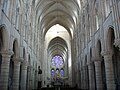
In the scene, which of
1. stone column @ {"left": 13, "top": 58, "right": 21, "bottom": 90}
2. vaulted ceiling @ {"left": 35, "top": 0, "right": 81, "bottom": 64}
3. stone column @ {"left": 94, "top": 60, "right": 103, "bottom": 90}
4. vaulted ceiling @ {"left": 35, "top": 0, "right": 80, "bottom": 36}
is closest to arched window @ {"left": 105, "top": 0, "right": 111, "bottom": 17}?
stone column @ {"left": 94, "top": 60, "right": 103, "bottom": 90}

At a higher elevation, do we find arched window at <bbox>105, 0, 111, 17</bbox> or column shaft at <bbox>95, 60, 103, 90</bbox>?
arched window at <bbox>105, 0, 111, 17</bbox>

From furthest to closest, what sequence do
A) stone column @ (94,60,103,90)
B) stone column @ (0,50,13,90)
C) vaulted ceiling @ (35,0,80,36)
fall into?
vaulted ceiling @ (35,0,80,36), stone column @ (94,60,103,90), stone column @ (0,50,13,90)

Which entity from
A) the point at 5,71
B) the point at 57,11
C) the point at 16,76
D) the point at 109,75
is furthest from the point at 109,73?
the point at 57,11

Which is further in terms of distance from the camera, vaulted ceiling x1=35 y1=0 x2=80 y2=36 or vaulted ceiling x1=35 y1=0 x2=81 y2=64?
vaulted ceiling x1=35 y1=0 x2=80 y2=36

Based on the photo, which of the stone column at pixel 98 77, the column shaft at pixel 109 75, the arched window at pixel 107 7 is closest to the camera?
the column shaft at pixel 109 75

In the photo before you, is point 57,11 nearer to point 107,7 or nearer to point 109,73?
point 107,7

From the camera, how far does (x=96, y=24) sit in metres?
18.9

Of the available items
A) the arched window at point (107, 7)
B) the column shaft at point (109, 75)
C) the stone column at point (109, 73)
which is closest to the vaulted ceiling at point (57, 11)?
the arched window at point (107, 7)

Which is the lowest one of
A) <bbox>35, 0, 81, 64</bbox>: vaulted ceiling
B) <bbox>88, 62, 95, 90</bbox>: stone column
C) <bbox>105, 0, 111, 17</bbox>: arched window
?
<bbox>88, 62, 95, 90</bbox>: stone column

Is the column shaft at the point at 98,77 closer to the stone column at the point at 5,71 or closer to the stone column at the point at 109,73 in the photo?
the stone column at the point at 109,73

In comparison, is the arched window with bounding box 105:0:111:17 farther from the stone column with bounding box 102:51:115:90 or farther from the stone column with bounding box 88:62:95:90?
the stone column with bounding box 88:62:95:90

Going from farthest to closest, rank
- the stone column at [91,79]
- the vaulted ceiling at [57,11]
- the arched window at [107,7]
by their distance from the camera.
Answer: the vaulted ceiling at [57,11], the stone column at [91,79], the arched window at [107,7]

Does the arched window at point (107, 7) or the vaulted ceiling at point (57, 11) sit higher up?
the vaulted ceiling at point (57, 11)

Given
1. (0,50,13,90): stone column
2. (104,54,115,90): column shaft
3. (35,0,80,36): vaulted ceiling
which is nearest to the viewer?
(0,50,13,90): stone column
